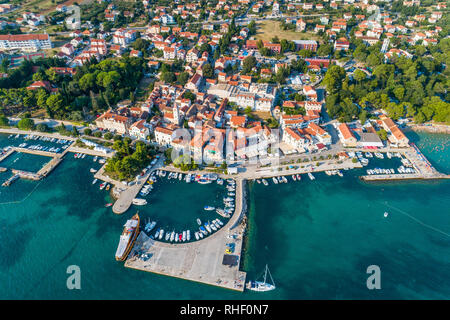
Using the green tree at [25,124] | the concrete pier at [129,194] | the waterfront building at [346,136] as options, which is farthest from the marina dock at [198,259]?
the green tree at [25,124]

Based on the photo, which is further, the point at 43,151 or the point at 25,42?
the point at 25,42

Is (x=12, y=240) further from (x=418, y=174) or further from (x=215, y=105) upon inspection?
(x=418, y=174)

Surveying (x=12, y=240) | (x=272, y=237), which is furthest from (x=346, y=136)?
(x=12, y=240)

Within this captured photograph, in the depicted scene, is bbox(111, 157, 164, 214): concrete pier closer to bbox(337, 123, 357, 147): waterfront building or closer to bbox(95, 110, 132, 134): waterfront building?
bbox(95, 110, 132, 134): waterfront building

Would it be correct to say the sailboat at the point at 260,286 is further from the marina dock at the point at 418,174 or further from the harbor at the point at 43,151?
the harbor at the point at 43,151

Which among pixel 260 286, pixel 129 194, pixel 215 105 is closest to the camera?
pixel 260 286

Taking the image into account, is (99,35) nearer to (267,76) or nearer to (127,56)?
(127,56)

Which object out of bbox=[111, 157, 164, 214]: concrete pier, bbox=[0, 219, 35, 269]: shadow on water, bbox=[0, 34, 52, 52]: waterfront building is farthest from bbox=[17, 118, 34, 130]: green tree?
bbox=[0, 34, 52, 52]: waterfront building
